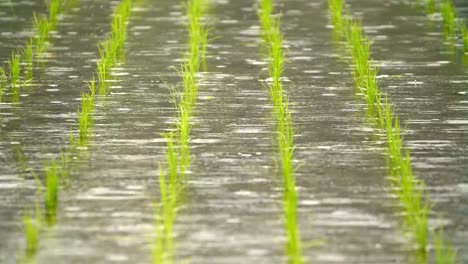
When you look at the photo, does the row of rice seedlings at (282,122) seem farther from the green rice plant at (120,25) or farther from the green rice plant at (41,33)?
the green rice plant at (41,33)

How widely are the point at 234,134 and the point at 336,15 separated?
330cm

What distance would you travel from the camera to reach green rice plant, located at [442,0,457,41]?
870 centimetres

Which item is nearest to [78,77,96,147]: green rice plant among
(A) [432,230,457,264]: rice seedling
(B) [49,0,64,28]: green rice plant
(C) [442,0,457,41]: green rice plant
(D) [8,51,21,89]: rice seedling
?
(D) [8,51,21,89]: rice seedling

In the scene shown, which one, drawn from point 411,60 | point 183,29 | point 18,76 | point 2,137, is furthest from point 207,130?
point 183,29

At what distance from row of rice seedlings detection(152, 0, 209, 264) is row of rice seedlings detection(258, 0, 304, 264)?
379 mm

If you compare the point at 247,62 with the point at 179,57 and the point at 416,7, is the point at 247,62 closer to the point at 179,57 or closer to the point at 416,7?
the point at 179,57

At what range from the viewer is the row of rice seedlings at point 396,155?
14.5 ft

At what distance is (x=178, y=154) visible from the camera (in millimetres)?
5684

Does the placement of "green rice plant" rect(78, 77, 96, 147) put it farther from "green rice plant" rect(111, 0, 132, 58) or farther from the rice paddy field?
"green rice plant" rect(111, 0, 132, 58)

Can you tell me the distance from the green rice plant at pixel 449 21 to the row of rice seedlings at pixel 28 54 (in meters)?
2.52

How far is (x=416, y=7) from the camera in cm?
982

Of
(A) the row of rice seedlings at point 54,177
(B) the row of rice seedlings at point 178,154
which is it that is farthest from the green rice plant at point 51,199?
(B) the row of rice seedlings at point 178,154

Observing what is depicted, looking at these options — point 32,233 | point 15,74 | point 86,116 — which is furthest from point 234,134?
point 32,233

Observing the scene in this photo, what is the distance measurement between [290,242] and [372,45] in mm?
4106
